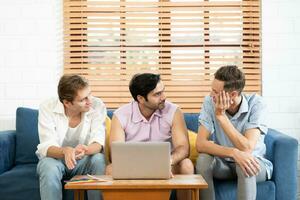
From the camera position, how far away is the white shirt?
343 cm

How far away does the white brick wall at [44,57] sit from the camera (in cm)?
429

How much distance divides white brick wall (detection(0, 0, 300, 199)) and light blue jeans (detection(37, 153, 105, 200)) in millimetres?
1129

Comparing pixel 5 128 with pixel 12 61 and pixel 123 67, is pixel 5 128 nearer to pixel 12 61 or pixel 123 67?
pixel 12 61

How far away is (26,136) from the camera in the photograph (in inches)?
155

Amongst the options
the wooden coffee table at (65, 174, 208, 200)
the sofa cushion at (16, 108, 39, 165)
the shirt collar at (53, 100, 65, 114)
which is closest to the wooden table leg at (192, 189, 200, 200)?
the wooden coffee table at (65, 174, 208, 200)

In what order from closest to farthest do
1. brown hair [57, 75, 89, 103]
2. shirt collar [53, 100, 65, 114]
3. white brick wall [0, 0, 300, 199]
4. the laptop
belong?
1. the laptop
2. brown hair [57, 75, 89, 103]
3. shirt collar [53, 100, 65, 114]
4. white brick wall [0, 0, 300, 199]

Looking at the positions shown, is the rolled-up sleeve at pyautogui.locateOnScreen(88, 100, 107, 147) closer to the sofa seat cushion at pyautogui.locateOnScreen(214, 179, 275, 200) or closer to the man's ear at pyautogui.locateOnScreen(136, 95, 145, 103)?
the man's ear at pyautogui.locateOnScreen(136, 95, 145, 103)

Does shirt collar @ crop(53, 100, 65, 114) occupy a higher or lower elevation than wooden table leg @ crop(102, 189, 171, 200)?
higher

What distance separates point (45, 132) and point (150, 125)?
668 millimetres

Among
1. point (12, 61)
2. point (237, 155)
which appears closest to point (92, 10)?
point (12, 61)

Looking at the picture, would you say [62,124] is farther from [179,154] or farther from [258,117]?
[258,117]

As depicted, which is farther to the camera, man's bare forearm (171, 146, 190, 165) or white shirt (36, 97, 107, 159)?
white shirt (36, 97, 107, 159)

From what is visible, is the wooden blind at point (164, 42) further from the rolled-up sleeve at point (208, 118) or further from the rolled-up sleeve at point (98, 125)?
the rolled-up sleeve at point (208, 118)

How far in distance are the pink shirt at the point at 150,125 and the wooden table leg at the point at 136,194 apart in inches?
34.3
